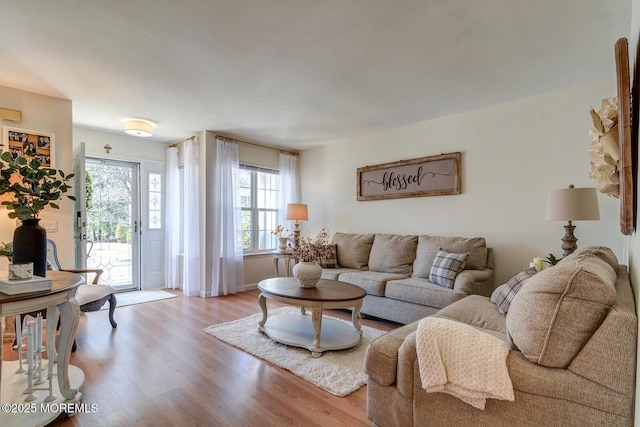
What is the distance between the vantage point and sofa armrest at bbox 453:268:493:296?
2982mm

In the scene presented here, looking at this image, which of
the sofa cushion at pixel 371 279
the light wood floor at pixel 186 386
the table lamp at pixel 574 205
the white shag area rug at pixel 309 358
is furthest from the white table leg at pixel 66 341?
the table lamp at pixel 574 205

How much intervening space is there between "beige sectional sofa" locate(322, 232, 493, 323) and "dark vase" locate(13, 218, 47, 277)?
277 cm

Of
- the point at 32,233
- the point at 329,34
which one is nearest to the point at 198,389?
the point at 32,233

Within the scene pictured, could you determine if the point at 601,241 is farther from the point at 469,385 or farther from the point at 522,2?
the point at 469,385

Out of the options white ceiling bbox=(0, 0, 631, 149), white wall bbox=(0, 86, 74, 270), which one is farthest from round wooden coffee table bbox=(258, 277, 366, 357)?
white wall bbox=(0, 86, 74, 270)

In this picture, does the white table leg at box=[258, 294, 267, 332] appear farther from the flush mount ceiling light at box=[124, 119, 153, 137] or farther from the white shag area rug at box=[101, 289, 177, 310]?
the flush mount ceiling light at box=[124, 119, 153, 137]

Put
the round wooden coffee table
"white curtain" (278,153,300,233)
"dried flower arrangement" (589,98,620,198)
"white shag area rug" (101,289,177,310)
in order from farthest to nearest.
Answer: "white curtain" (278,153,300,233)
"white shag area rug" (101,289,177,310)
the round wooden coffee table
"dried flower arrangement" (589,98,620,198)

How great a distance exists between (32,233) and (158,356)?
1.34 m

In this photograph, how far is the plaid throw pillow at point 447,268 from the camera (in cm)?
312

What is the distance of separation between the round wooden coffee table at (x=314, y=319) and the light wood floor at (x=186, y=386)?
1.25 feet

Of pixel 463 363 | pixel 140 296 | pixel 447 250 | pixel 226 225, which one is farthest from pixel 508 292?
pixel 140 296

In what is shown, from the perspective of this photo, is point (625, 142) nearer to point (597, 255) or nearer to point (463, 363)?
point (597, 255)

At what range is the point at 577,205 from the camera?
2.51m

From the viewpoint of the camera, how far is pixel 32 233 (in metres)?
1.83
